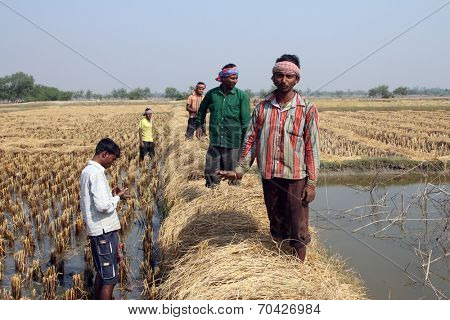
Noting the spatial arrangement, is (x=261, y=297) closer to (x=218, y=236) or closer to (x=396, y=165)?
(x=218, y=236)

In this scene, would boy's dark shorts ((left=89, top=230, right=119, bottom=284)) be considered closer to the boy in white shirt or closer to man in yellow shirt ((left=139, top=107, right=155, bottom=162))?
the boy in white shirt

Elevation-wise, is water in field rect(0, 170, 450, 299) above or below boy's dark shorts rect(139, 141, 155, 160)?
below

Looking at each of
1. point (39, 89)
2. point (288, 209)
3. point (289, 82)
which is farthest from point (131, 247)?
point (39, 89)

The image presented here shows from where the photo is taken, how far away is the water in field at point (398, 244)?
13.5 ft

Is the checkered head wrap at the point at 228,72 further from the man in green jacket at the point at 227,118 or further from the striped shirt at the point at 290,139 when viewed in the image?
the striped shirt at the point at 290,139

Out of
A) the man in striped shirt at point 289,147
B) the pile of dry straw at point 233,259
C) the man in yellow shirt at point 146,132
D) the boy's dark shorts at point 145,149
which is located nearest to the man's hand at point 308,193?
the man in striped shirt at point 289,147

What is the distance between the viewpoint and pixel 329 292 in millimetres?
3035

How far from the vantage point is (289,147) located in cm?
326

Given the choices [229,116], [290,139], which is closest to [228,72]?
[229,116]

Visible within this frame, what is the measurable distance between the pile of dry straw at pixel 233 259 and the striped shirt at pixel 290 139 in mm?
648

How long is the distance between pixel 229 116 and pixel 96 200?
2175 mm

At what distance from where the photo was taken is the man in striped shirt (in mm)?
3229

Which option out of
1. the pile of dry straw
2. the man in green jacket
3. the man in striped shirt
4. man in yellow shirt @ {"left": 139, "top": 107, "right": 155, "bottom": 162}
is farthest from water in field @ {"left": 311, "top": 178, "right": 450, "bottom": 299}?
man in yellow shirt @ {"left": 139, "top": 107, "right": 155, "bottom": 162}

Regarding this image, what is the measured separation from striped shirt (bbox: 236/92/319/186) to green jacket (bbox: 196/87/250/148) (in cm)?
171
